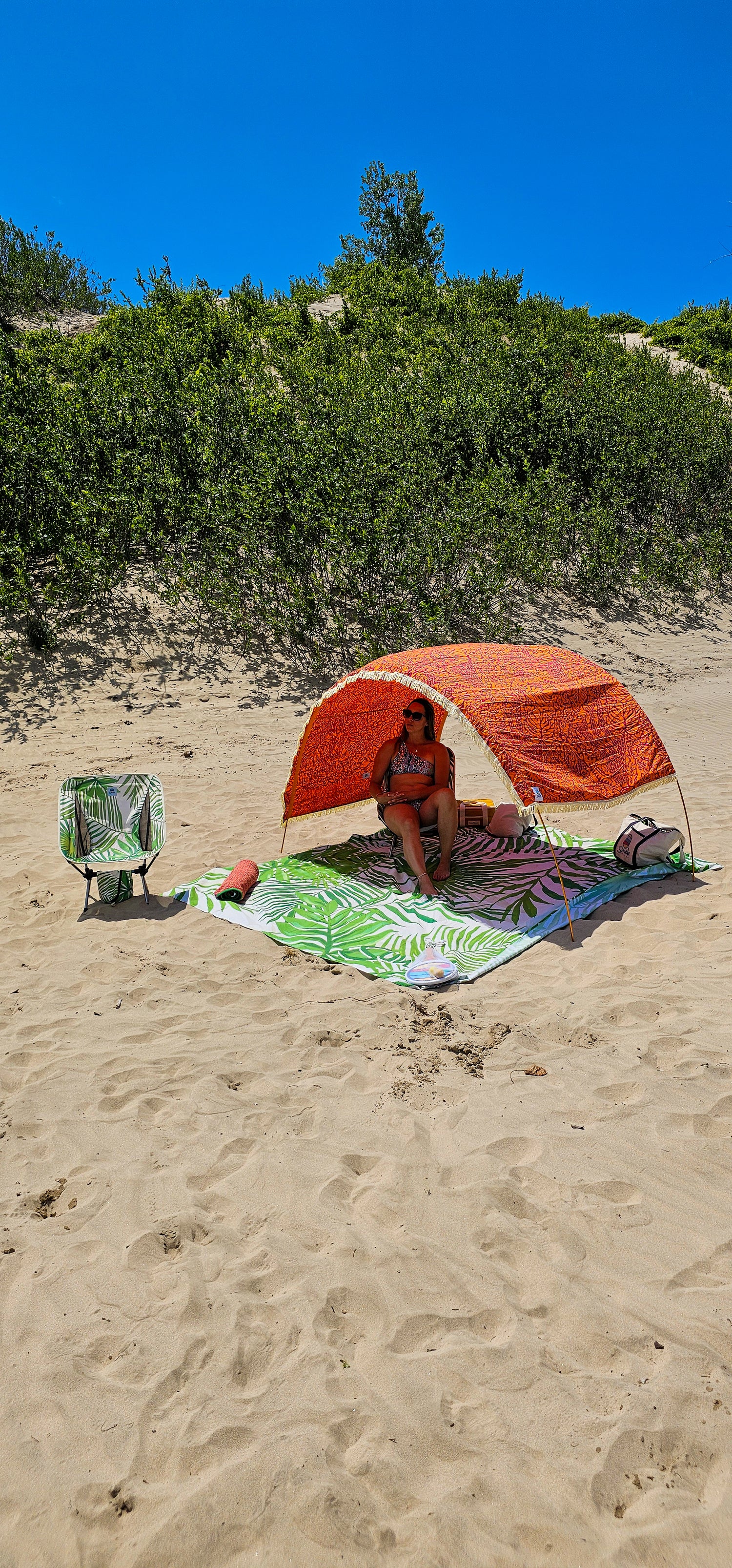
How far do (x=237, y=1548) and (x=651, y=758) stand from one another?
177 inches

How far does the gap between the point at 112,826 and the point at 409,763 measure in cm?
204

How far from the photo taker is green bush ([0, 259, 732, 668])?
11094 mm

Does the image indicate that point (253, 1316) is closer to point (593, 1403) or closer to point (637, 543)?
point (593, 1403)

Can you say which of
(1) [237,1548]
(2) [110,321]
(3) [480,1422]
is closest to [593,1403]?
(3) [480,1422]

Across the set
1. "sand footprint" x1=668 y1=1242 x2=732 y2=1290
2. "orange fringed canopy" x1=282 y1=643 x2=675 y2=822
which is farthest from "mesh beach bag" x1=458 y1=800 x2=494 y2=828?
"sand footprint" x1=668 y1=1242 x2=732 y2=1290

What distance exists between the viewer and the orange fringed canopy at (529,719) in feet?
15.4

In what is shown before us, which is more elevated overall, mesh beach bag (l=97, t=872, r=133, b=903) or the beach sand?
mesh beach bag (l=97, t=872, r=133, b=903)

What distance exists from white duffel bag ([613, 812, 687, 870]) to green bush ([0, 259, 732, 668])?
20.9ft

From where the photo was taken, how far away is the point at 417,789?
5.69 metres

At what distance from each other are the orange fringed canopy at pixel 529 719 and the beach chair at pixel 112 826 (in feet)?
3.62

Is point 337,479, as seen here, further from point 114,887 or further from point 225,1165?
point 225,1165

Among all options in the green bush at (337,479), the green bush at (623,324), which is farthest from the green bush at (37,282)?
the green bush at (623,324)

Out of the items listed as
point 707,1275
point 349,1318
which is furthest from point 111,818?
point 707,1275

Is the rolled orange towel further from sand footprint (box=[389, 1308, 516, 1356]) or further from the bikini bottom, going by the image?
sand footprint (box=[389, 1308, 516, 1356])
